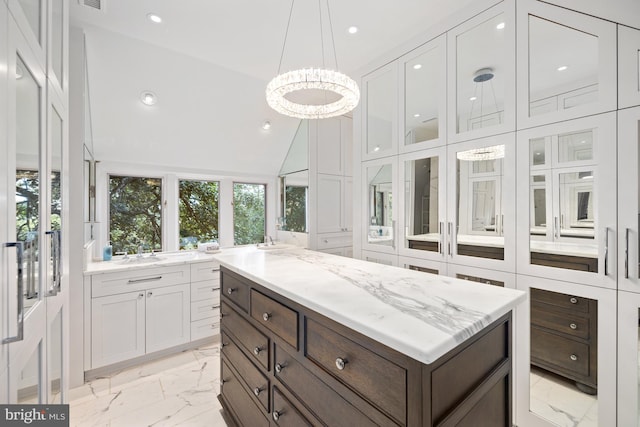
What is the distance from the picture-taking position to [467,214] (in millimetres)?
2141

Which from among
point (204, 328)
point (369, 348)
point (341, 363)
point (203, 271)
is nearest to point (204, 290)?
point (203, 271)

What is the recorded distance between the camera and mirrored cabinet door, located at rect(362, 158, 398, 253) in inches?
105

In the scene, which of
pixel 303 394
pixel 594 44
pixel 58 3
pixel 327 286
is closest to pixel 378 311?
pixel 327 286

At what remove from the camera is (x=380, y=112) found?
283 cm

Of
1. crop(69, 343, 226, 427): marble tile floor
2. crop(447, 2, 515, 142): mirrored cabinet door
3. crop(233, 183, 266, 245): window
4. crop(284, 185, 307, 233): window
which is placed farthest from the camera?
crop(233, 183, 266, 245): window

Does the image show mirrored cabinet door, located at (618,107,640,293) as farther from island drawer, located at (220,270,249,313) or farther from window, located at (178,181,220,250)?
window, located at (178,181,220,250)

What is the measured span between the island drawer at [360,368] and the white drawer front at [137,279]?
2.30 metres

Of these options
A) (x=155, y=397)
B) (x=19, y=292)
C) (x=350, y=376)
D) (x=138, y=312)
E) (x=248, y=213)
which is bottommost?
(x=155, y=397)

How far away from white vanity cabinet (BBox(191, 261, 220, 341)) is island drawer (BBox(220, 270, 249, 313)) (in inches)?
48.2

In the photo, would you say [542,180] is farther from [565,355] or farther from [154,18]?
[154,18]

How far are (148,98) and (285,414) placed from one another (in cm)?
304

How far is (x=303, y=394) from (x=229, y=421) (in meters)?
1.13

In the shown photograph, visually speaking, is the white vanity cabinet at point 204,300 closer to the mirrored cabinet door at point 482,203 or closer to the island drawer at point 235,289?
the island drawer at point 235,289

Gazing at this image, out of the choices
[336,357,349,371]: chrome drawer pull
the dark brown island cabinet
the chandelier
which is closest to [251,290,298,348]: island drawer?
the dark brown island cabinet
